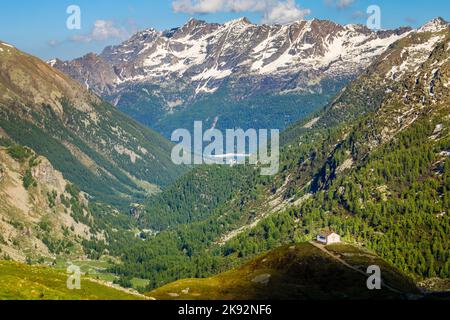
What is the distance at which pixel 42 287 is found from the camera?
122 m

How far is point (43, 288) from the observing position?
122000 mm

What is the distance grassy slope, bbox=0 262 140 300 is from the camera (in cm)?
11650

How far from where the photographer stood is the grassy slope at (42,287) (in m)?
116
